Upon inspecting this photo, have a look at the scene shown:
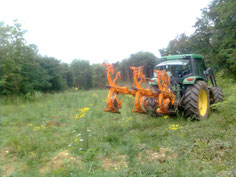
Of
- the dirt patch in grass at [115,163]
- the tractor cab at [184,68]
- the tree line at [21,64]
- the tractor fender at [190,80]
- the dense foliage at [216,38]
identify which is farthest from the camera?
the dense foliage at [216,38]

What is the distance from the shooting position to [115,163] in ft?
12.0

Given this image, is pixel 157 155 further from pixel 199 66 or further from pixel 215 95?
pixel 215 95

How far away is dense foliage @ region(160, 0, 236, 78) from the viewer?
500 inches

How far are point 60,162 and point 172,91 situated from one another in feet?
11.8

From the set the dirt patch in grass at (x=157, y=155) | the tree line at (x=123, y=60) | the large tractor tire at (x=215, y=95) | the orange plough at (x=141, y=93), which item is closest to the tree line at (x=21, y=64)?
the tree line at (x=123, y=60)

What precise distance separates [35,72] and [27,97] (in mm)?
3494

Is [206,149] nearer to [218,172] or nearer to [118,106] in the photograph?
[218,172]

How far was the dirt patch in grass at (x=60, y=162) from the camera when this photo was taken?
3.52 meters

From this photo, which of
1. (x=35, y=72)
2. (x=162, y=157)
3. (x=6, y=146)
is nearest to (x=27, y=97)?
(x=35, y=72)

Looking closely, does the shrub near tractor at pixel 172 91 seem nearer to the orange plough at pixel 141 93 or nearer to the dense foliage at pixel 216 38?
the orange plough at pixel 141 93

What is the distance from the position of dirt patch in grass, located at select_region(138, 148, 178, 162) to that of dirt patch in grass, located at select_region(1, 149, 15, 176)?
2292mm

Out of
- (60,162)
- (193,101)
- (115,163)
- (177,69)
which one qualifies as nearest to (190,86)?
(193,101)

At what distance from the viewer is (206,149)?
376 cm

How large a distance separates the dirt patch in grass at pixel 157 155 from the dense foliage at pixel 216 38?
1059 centimetres
